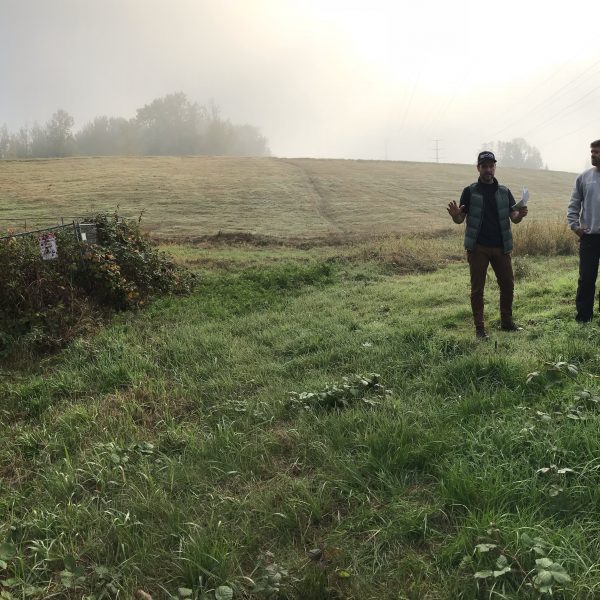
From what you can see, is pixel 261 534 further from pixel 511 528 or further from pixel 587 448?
pixel 587 448

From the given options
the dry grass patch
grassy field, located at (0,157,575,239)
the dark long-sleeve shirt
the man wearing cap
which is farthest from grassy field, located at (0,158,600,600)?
grassy field, located at (0,157,575,239)

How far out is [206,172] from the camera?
4725cm

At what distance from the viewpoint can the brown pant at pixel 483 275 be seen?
6375 millimetres

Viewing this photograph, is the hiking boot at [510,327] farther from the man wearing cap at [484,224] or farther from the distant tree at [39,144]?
the distant tree at [39,144]

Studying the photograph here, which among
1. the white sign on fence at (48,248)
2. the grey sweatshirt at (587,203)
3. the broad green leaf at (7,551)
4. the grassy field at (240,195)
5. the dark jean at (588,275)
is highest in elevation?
the grassy field at (240,195)

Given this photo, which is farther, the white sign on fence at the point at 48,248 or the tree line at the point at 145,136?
the tree line at the point at 145,136

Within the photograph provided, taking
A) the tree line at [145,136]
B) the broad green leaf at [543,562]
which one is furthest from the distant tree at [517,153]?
the broad green leaf at [543,562]

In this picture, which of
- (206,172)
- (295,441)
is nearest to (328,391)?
(295,441)

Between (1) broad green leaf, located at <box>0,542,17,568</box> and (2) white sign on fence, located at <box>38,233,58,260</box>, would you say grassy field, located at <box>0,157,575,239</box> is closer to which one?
(2) white sign on fence, located at <box>38,233,58,260</box>

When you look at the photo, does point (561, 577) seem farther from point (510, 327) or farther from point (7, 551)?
point (510, 327)

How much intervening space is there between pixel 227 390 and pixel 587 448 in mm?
3415

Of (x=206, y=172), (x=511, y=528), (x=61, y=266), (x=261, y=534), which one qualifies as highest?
(x=206, y=172)

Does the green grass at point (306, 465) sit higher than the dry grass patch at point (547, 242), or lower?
lower

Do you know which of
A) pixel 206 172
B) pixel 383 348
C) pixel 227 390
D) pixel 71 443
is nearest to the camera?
pixel 71 443
